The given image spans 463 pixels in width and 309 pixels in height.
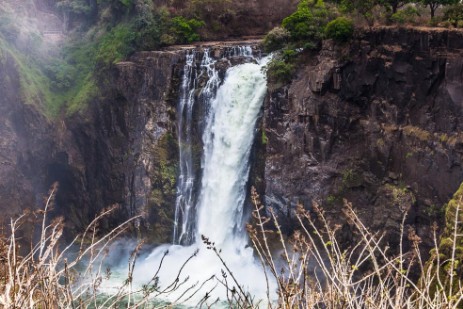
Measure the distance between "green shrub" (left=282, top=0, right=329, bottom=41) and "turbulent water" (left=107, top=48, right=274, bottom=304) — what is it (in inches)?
84.9

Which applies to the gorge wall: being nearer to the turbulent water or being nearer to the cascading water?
the cascading water

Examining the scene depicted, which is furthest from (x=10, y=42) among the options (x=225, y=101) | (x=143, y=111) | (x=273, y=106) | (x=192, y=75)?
(x=273, y=106)

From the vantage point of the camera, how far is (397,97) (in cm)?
1789

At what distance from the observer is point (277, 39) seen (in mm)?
21391

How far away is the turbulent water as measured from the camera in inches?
835

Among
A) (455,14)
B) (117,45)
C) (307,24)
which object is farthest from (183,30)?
(455,14)

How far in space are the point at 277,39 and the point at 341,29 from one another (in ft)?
11.5

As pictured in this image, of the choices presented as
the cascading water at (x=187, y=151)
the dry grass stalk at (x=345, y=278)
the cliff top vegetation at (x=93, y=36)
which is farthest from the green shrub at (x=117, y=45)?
the dry grass stalk at (x=345, y=278)

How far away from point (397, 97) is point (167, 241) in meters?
12.5

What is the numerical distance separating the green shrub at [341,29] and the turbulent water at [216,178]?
143 inches

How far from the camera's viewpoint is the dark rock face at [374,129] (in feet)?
55.3

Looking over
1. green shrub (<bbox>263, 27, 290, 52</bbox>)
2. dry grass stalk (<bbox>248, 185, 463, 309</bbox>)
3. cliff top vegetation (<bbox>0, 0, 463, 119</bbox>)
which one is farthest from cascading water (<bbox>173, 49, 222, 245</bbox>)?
dry grass stalk (<bbox>248, 185, 463, 309</bbox>)

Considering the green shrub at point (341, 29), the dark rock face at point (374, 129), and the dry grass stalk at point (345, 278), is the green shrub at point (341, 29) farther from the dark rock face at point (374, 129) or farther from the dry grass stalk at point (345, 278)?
the dry grass stalk at point (345, 278)

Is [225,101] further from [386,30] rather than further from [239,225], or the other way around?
[386,30]
